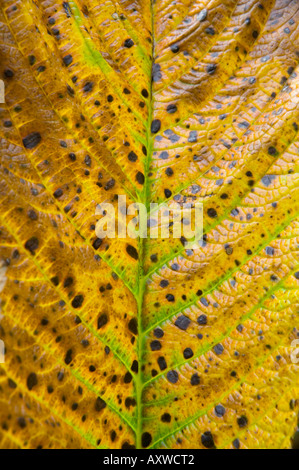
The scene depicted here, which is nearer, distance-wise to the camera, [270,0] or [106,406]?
[106,406]

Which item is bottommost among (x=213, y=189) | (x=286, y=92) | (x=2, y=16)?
(x=213, y=189)

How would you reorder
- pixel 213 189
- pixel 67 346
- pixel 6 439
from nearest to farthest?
pixel 6 439 < pixel 67 346 < pixel 213 189

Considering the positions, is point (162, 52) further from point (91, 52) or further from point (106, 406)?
point (106, 406)

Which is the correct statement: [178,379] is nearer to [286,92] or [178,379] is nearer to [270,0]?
[286,92]

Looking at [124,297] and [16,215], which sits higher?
[16,215]

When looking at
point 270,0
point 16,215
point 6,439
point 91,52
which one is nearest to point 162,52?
point 91,52

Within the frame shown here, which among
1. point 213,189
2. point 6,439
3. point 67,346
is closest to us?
point 6,439
